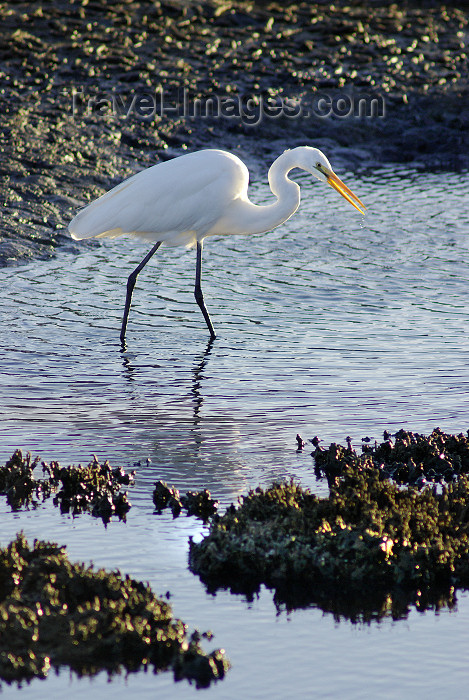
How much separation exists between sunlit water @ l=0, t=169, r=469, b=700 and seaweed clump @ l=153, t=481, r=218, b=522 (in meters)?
0.08

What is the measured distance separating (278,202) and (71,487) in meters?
4.82

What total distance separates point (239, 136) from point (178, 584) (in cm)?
1418

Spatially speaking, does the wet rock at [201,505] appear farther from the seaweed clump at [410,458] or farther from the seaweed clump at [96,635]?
the seaweed clump at [96,635]

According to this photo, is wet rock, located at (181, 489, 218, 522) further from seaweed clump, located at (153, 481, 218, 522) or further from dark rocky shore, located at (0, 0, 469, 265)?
dark rocky shore, located at (0, 0, 469, 265)

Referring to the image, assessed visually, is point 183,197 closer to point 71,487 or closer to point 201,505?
point 71,487

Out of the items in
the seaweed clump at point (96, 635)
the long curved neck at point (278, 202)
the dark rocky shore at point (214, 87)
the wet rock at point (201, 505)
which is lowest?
the seaweed clump at point (96, 635)

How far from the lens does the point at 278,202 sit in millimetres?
10062

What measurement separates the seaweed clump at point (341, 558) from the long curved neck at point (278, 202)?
16.8 feet

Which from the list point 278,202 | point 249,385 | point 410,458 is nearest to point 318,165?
point 278,202

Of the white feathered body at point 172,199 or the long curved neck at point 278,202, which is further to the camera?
the white feathered body at point 172,199

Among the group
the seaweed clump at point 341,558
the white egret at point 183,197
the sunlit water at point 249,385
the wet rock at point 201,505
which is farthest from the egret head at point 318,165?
the seaweed clump at point 341,558

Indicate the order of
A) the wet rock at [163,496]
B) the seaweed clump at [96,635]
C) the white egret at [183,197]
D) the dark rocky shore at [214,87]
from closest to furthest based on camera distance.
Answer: the seaweed clump at [96,635] < the wet rock at [163,496] < the white egret at [183,197] < the dark rocky shore at [214,87]

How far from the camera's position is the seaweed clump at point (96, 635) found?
422 cm

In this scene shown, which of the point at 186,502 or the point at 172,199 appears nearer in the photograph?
the point at 186,502
